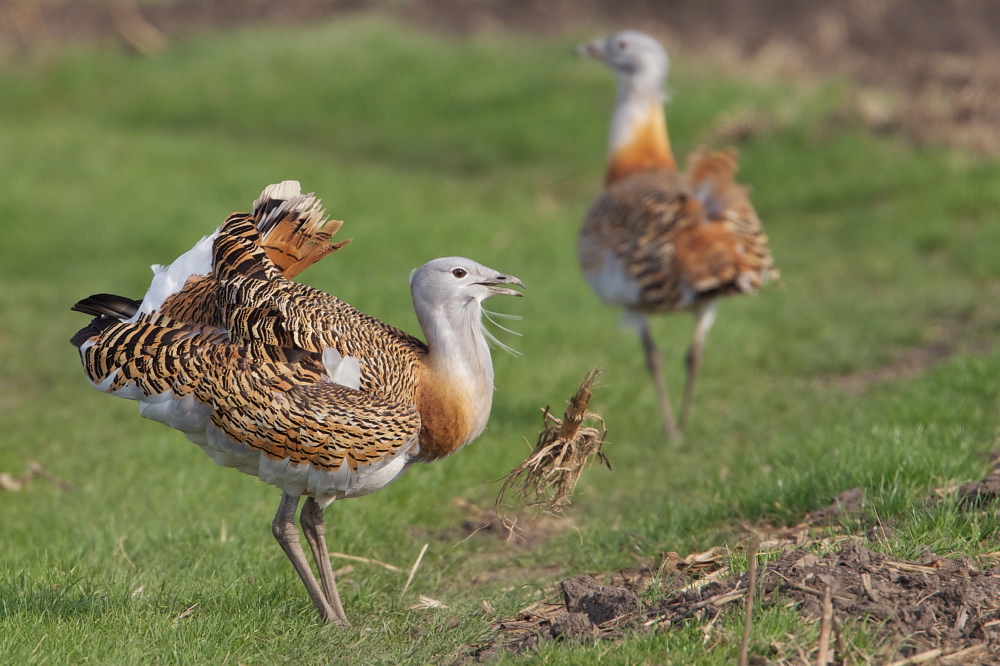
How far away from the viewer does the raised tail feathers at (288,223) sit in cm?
369

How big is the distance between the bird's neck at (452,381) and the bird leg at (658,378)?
2.50 metres

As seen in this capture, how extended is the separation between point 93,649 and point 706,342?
186 inches

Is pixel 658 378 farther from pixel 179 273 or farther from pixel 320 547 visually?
pixel 179 273

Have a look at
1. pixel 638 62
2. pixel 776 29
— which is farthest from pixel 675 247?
pixel 776 29

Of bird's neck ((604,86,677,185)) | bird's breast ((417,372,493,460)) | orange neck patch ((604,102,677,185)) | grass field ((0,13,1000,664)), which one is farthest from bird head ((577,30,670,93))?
bird's breast ((417,372,493,460))

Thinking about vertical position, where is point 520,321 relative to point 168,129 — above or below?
below

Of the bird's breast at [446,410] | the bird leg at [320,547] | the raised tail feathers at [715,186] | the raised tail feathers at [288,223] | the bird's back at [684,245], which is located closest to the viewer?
the bird's breast at [446,410]

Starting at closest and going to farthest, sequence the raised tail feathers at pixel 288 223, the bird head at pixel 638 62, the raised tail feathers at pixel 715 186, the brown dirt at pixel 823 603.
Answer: the brown dirt at pixel 823 603 < the raised tail feathers at pixel 288 223 < the raised tail feathers at pixel 715 186 < the bird head at pixel 638 62

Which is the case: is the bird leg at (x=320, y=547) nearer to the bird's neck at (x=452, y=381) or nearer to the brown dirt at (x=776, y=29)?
the bird's neck at (x=452, y=381)

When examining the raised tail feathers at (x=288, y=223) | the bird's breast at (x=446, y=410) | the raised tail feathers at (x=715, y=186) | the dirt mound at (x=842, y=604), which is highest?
the raised tail feathers at (x=715, y=186)

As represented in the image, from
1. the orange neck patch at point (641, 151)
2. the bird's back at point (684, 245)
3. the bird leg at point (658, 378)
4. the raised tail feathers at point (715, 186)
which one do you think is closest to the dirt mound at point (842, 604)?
the bird's back at point (684, 245)

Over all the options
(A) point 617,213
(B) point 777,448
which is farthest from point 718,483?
(A) point 617,213

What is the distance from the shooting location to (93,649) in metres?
3.07

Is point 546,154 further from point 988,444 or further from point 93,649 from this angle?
point 93,649
